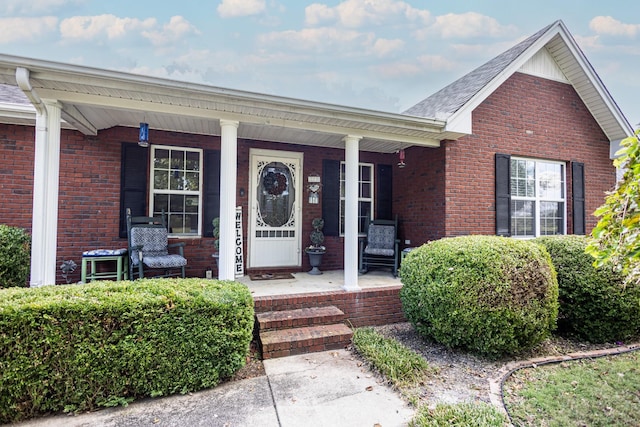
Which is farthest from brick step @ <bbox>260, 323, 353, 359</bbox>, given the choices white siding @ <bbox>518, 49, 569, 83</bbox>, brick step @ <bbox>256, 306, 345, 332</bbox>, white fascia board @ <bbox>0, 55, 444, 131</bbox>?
white siding @ <bbox>518, 49, 569, 83</bbox>

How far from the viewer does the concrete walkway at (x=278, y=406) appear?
2.27m

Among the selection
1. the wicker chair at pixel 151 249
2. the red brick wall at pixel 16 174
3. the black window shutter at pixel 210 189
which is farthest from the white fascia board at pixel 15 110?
the black window shutter at pixel 210 189

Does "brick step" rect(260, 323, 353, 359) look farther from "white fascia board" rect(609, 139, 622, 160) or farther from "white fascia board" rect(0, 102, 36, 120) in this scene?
"white fascia board" rect(609, 139, 622, 160)

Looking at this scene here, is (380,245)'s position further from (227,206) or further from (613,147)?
(613,147)

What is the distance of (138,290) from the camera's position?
9.07 feet

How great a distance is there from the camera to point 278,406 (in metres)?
2.44

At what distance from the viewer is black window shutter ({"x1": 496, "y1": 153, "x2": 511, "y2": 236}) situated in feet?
18.2

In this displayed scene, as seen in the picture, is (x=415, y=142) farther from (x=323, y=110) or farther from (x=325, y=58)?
(x=325, y=58)

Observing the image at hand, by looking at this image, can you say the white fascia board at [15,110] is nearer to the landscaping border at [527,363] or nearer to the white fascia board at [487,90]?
the white fascia board at [487,90]

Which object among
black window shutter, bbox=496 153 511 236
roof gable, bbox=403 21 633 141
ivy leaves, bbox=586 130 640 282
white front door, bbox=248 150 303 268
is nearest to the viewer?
ivy leaves, bbox=586 130 640 282

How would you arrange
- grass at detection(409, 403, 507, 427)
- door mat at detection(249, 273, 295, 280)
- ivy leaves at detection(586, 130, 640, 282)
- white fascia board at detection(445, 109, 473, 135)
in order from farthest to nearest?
door mat at detection(249, 273, 295, 280) < white fascia board at detection(445, 109, 473, 135) < grass at detection(409, 403, 507, 427) < ivy leaves at detection(586, 130, 640, 282)

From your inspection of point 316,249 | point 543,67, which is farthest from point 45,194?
point 543,67

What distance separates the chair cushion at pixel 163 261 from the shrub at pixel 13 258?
53.1 inches

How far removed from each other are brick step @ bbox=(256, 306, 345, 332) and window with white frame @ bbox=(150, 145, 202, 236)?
2.40 meters
